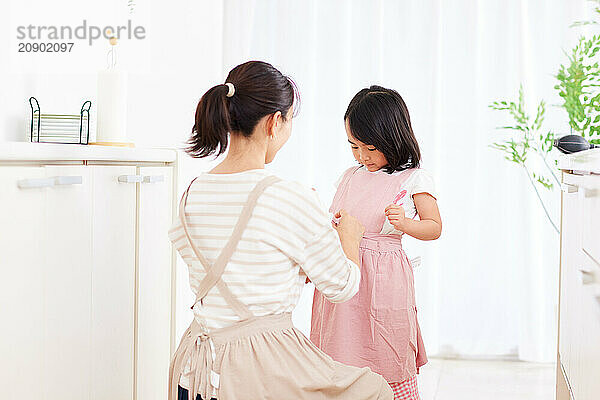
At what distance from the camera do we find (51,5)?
7.40 feet

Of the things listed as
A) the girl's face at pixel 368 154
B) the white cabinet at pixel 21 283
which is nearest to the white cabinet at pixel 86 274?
the white cabinet at pixel 21 283

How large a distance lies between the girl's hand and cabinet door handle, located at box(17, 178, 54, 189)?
0.87 m

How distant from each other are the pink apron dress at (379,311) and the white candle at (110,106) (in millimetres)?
769

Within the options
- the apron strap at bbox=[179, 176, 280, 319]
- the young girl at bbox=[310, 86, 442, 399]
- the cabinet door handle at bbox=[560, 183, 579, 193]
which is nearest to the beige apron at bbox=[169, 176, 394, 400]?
the apron strap at bbox=[179, 176, 280, 319]

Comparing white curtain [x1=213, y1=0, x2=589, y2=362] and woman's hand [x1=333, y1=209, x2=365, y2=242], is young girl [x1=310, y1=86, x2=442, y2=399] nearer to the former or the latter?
woman's hand [x1=333, y1=209, x2=365, y2=242]

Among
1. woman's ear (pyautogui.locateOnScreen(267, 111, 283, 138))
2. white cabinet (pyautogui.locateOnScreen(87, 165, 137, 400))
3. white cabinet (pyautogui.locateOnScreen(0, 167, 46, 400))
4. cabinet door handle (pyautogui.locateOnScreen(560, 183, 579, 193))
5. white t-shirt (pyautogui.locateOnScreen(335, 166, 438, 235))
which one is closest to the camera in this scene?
white cabinet (pyautogui.locateOnScreen(0, 167, 46, 400))

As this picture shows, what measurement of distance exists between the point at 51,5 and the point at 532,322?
8.11 feet

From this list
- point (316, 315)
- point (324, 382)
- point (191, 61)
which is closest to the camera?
point (324, 382)

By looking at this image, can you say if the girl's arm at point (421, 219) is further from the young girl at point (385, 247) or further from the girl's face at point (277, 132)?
the girl's face at point (277, 132)

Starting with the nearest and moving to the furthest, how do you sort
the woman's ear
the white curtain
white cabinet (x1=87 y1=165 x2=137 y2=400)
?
the woman's ear
white cabinet (x1=87 y1=165 x2=137 y2=400)
the white curtain

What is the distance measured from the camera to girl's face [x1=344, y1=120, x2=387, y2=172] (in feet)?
6.95

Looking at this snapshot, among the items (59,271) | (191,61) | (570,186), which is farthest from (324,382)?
(191,61)

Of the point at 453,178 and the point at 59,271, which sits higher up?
the point at 453,178

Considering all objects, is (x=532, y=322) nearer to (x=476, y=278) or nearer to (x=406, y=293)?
(x=476, y=278)
